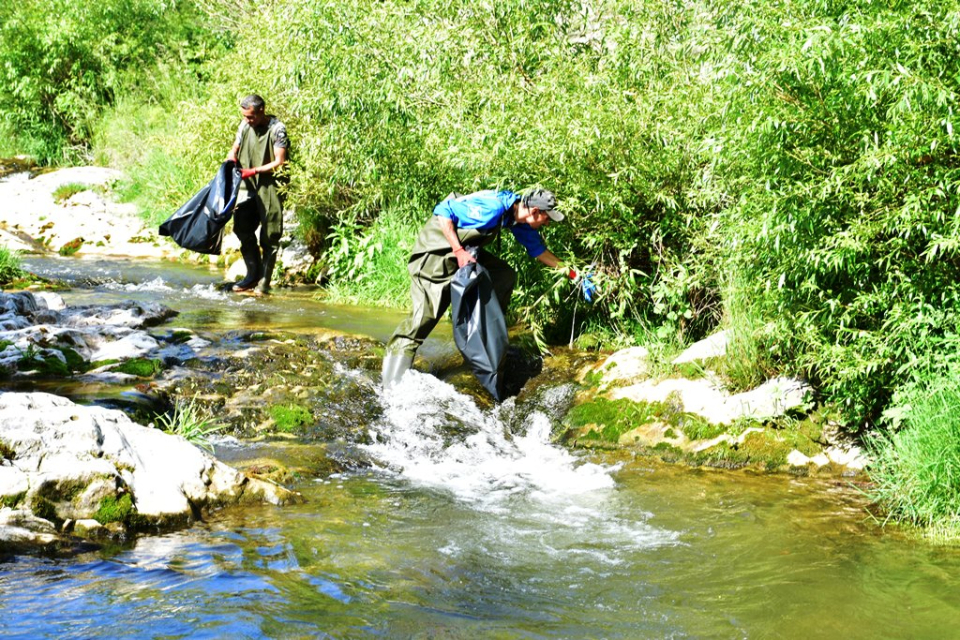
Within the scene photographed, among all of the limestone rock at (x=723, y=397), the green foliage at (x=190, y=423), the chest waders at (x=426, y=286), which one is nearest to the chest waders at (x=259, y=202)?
the chest waders at (x=426, y=286)

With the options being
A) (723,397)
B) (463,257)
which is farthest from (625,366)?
(463,257)

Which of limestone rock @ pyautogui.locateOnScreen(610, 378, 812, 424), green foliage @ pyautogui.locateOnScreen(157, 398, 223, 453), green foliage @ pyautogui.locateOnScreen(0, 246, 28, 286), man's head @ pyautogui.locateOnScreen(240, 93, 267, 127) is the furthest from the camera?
green foliage @ pyautogui.locateOnScreen(0, 246, 28, 286)

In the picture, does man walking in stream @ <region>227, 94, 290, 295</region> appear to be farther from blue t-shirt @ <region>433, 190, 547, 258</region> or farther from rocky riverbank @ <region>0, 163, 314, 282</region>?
blue t-shirt @ <region>433, 190, 547, 258</region>

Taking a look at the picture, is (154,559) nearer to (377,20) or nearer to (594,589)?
(594,589)

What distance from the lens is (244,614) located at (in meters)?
4.16

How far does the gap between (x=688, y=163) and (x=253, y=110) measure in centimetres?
514

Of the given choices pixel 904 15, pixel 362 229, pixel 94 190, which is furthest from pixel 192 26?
pixel 904 15

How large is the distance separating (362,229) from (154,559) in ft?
28.5

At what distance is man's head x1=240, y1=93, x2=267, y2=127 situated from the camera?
1083 cm

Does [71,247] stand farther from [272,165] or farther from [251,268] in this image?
[272,165]

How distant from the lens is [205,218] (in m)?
10.7

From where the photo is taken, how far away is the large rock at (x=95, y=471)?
4992mm

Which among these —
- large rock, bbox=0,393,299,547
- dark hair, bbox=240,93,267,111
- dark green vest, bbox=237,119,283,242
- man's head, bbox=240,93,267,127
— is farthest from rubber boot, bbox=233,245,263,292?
large rock, bbox=0,393,299,547

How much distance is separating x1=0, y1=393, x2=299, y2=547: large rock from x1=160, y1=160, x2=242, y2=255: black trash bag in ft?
17.2
